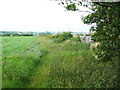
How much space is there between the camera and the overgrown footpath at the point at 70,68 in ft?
12.6

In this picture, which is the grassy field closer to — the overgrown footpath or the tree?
the overgrown footpath

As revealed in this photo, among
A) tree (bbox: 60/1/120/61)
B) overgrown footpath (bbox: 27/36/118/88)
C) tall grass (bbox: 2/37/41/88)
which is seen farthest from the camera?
overgrown footpath (bbox: 27/36/118/88)

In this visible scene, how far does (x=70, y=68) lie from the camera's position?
169 inches

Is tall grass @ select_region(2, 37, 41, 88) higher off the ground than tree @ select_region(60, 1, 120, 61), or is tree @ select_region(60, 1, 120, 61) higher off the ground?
tree @ select_region(60, 1, 120, 61)

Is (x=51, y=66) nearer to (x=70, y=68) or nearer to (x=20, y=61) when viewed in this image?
(x=70, y=68)

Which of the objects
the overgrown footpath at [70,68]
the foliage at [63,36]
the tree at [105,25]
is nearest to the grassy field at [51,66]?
the overgrown footpath at [70,68]

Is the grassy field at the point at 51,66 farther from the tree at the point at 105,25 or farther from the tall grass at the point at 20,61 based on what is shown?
the tree at the point at 105,25

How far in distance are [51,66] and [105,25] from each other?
69.3 inches

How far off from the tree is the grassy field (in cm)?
80

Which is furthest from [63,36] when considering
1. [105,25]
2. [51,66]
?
[105,25]

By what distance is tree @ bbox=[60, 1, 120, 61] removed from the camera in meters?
3.31

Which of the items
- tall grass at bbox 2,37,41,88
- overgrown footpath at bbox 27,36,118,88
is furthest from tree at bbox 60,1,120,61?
tall grass at bbox 2,37,41,88

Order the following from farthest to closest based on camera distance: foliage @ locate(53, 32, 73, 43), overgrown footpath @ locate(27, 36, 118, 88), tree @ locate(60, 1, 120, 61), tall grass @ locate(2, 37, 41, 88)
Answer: foliage @ locate(53, 32, 73, 43)
overgrown footpath @ locate(27, 36, 118, 88)
tall grass @ locate(2, 37, 41, 88)
tree @ locate(60, 1, 120, 61)

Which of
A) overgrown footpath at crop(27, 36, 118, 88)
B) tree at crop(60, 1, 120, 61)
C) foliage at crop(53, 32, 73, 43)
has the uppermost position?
tree at crop(60, 1, 120, 61)
